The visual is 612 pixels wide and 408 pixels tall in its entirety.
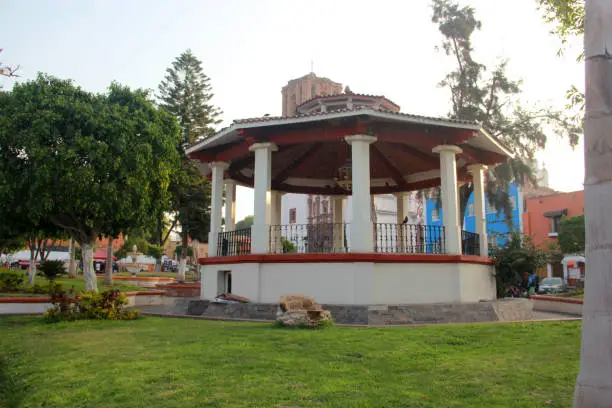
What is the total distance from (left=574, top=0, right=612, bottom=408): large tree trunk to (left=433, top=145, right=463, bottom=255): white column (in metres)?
9.07

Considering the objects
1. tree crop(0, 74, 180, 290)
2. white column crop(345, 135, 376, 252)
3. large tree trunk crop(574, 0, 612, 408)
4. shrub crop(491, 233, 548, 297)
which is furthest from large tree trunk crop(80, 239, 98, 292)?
large tree trunk crop(574, 0, 612, 408)

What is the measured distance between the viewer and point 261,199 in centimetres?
1252

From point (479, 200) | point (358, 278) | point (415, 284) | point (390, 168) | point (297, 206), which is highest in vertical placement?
point (297, 206)

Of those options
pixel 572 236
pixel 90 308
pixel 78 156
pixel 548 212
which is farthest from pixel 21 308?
pixel 548 212

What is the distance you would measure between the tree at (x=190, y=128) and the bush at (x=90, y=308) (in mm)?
14990

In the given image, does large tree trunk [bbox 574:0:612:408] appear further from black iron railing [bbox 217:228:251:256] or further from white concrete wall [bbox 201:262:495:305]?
black iron railing [bbox 217:228:251:256]

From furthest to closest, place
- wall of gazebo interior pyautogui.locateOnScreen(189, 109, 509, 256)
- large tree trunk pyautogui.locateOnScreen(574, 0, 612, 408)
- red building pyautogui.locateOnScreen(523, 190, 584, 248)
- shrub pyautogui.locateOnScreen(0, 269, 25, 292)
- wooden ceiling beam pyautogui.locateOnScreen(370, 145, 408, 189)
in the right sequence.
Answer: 1. red building pyautogui.locateOnScreen(523, 190, 584, 248)
2. shrub pyautogui.locateOnScreen(0, 269, 25, 292)
3. wooden ceiling beam pyautogui.locateOnScreen(370, 145, 408, 189)
4. wall of gazebo interior pyautogui.locateOnScreen(189, 109, 509, 256)
5. large tree trunk pyautogui.locateOnScreen(574, 0, 612, 408)

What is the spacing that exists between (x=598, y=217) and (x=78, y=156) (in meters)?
14.4

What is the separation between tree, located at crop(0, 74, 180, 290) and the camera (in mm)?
14484

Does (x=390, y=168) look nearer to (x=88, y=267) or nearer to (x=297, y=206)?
(x=88, y=267)

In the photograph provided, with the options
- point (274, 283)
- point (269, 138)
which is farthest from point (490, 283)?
point (269, 138)

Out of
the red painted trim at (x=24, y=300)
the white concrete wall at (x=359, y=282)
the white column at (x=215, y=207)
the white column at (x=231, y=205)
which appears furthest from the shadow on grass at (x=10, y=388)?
the white column at (x=231, y=205)

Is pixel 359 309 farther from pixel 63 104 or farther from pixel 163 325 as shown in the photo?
pixel 63 104

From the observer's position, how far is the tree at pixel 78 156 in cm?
1448
